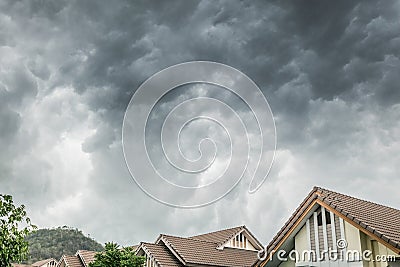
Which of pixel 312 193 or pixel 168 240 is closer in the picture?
pixel 312 193

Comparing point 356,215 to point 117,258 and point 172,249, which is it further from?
point 172,249

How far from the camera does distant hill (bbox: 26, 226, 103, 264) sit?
105 meters

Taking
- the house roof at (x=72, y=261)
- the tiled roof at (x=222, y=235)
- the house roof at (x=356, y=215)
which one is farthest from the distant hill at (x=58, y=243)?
the house roof at (x=356, y=215)

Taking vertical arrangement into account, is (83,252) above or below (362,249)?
above

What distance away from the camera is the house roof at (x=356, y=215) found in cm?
1631

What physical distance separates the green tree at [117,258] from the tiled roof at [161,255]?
2372mm

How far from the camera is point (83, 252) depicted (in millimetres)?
42062

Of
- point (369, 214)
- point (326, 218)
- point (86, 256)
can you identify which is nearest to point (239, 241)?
point (86, 256)

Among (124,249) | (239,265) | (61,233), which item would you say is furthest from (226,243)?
(61,233)

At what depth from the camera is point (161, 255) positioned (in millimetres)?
30781

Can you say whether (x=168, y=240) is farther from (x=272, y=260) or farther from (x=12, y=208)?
(x=12, y=208)

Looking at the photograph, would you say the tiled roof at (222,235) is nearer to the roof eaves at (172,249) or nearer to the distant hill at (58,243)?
the roof eaves at (172,249)

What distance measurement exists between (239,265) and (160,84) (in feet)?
59.2

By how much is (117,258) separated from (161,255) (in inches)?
162
